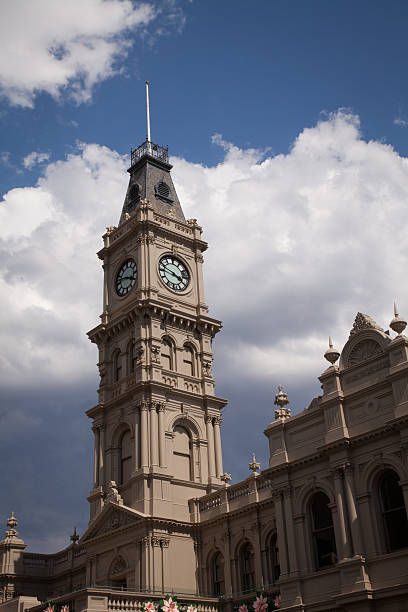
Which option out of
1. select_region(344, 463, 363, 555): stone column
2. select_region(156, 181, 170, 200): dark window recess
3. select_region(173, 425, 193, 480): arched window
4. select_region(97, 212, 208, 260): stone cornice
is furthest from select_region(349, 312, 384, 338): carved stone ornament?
select_region(156, 181, 170, 200): dark window recess

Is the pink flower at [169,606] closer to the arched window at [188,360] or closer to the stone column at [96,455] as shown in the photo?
the stone column at [96,455]

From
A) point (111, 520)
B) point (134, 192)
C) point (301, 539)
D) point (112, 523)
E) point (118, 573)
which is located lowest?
point (301, 539)

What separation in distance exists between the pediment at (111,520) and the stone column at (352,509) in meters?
14.9

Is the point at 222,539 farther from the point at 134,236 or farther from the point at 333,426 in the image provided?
the point at 134,236

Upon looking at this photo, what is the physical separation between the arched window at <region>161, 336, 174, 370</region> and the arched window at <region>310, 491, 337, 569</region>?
18.1m

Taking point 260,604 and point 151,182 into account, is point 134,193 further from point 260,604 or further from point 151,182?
point 260,604

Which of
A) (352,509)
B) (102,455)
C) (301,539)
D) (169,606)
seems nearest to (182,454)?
(102,455)

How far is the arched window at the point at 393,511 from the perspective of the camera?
32.0 meters

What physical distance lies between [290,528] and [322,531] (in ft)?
5.34

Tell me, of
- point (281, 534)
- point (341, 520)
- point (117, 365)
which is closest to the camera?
point (341, 520)

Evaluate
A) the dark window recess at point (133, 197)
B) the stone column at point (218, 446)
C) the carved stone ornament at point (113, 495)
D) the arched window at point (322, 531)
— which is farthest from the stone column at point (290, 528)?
the dark window recess at point (133, 197)

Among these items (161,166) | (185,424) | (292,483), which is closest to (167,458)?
(185,424)

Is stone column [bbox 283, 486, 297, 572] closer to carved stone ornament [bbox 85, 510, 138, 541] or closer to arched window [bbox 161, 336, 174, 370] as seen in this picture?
carved stone ornament [bbox 85, 510, 138, 541]

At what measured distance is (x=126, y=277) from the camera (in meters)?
56.0
